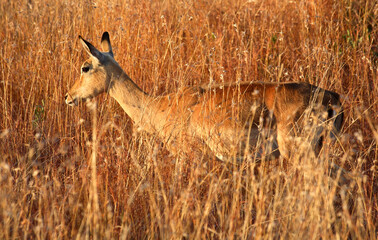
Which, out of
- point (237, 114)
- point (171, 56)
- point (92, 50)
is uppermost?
point (92, 50)

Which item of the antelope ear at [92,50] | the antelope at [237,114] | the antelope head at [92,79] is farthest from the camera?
the antelope head at [92,79]

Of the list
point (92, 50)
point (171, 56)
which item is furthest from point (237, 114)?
point (92, 50)

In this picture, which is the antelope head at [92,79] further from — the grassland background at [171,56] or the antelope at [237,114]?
the grassland background at [171,56]

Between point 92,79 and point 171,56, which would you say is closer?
point 92,79

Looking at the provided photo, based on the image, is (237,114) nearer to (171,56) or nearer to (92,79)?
(171,56)

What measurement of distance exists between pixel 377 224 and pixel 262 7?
4.16m

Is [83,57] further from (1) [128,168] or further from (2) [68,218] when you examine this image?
(2) [68,218]

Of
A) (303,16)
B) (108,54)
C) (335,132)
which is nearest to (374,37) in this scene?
(303,16)

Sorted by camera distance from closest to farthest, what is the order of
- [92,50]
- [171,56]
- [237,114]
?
[237,114] < [92,50] < [171,56]

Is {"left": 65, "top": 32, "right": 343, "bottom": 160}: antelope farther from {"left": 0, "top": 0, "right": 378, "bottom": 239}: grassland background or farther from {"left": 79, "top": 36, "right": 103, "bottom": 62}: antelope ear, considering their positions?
{"left": 0, "top": 0, "right": 378, "bottom": 239}: grassland background

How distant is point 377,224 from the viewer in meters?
3.47

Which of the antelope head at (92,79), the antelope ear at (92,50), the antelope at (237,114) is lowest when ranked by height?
the antelope at (237,114)

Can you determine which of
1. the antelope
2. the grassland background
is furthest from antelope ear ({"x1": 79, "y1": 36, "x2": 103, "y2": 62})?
the grassland background

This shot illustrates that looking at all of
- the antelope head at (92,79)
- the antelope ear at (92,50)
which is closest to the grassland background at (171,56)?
the antelope head at (92,79)
